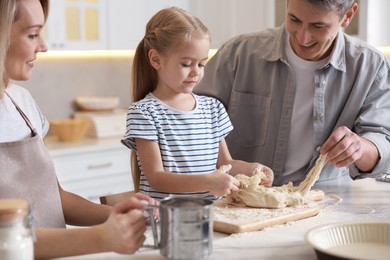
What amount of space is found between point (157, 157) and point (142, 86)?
10.5 inches

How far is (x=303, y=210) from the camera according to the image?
5.84 feet

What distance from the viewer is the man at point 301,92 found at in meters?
2.28

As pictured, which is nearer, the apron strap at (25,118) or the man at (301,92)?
the apron strap at (25,118)

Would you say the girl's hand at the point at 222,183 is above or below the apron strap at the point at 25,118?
below

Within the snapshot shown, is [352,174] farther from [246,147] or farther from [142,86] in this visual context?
[142,86]

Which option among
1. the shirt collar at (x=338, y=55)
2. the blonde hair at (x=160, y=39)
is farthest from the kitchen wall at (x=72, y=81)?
the shirt collar at (x=338, y=55)

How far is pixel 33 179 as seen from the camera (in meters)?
1.62

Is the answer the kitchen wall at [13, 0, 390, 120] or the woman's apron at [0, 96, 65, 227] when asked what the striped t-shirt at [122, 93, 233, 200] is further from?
the kitchen wall at [13, 0, 390, 120]

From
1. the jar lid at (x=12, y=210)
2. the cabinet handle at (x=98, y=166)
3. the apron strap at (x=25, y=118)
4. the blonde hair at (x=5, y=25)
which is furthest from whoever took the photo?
the cabinet handle at (x=98, y=166)

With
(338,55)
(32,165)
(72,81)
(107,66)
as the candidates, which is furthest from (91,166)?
(32,165)

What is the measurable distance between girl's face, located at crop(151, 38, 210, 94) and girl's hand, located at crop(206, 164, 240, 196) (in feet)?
1.09

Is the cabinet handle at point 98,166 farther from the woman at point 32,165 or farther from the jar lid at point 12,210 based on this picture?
the jar lid at point 12,210

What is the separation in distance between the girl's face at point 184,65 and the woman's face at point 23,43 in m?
0.47

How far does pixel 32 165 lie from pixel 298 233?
2.13ft
